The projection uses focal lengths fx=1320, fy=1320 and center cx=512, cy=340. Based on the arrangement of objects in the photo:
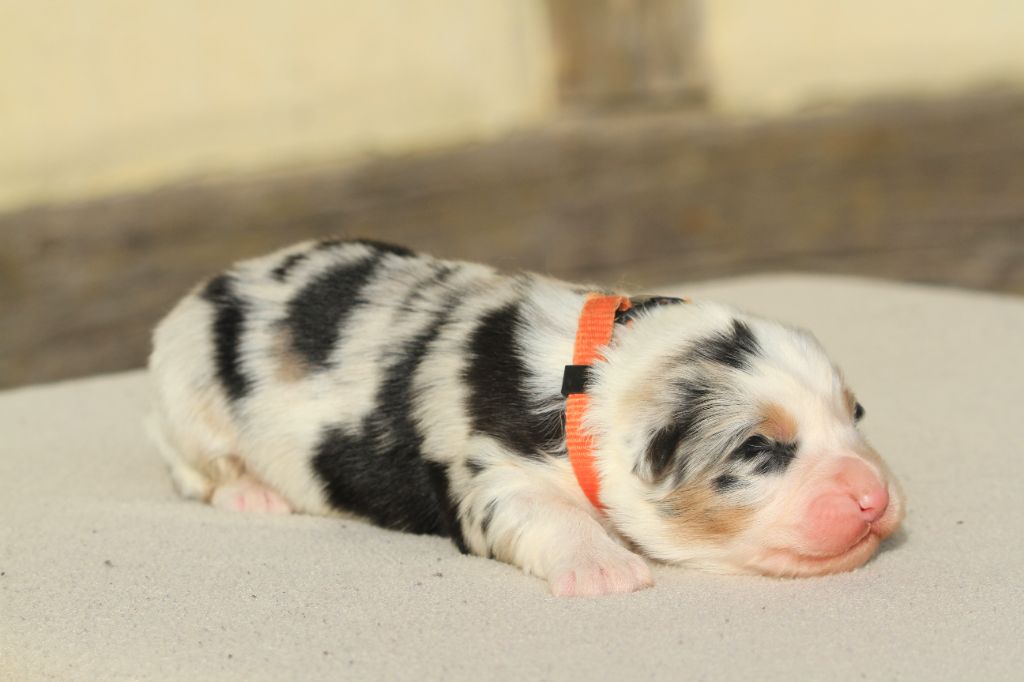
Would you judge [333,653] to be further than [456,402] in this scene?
No

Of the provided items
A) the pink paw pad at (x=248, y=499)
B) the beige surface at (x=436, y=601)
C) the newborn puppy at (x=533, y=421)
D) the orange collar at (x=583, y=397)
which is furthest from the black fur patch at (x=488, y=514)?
the pink paw pad at (x=248, y=499)

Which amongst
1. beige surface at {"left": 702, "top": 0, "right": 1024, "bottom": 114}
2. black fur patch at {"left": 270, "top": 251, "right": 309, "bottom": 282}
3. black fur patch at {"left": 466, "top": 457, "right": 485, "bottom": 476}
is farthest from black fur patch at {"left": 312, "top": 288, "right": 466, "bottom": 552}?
beige surface at {"left": 702, "top": 0, "right": 1024, "bottom": 114}

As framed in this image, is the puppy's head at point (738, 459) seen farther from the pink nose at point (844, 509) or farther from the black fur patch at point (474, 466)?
the black fur patch at point (474, 466)

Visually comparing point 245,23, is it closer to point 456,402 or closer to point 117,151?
point 117,151

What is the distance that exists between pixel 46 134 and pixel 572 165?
95.9 inches

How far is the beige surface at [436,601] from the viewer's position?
2.65 m

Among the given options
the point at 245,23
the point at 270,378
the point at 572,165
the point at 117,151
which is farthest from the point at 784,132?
the point at 270,378

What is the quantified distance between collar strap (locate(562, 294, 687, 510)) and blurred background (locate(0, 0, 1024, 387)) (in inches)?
118

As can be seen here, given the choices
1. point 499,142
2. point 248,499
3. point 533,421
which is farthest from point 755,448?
point 499,142

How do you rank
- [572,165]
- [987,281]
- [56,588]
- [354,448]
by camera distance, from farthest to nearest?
[987,281] → [572,165] → [354,448] → [56,588]

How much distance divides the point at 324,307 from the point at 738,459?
1251 millimetres

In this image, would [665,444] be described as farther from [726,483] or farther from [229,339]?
[229,339]

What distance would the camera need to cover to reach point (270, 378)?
3607mm

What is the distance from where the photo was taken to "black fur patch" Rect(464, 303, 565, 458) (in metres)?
3.18
